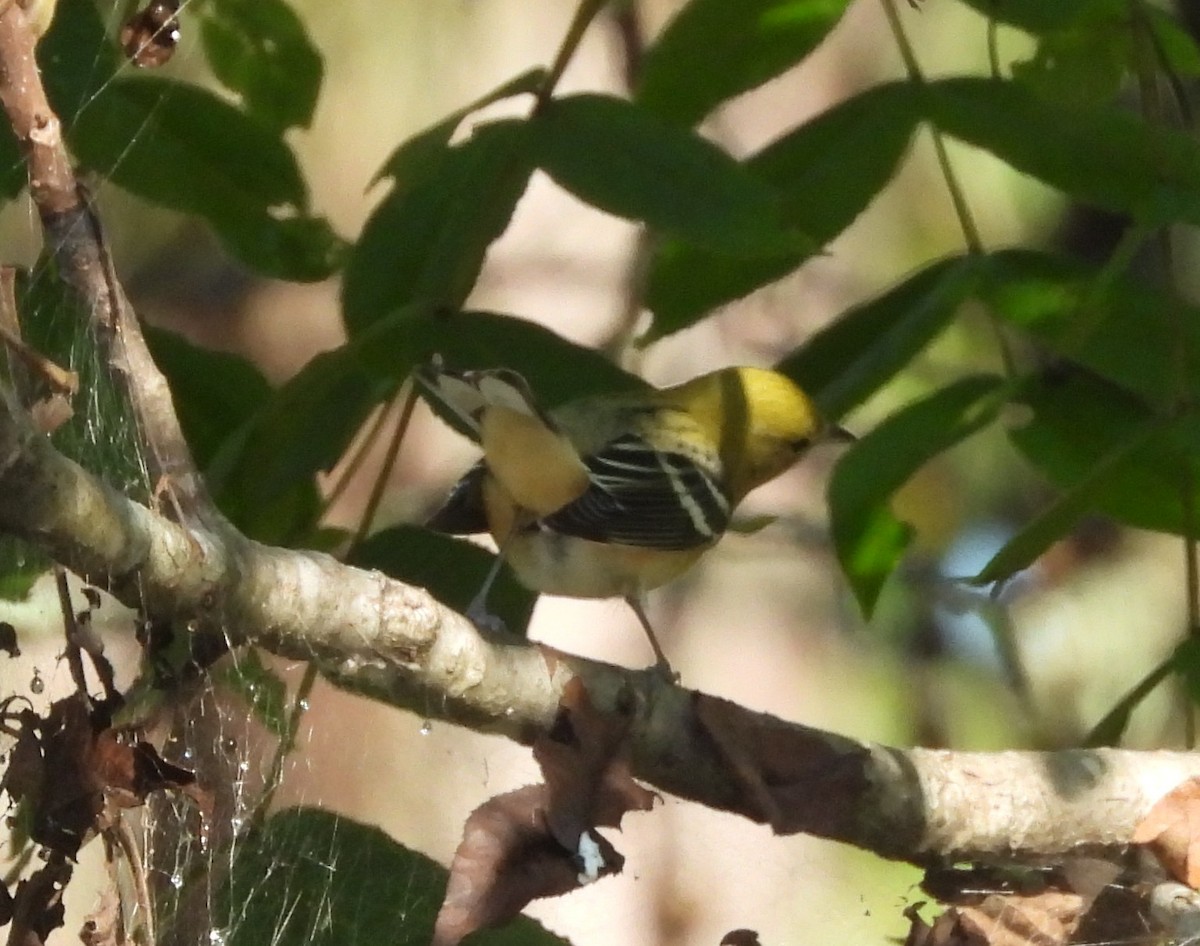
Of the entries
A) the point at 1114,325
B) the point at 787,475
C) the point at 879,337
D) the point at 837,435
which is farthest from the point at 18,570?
the point at 787,475

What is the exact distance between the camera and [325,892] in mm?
1124

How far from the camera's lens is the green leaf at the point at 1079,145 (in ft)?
4.14

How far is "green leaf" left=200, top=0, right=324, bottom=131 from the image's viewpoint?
4.87 ft

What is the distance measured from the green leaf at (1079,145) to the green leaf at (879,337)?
100 millimetres

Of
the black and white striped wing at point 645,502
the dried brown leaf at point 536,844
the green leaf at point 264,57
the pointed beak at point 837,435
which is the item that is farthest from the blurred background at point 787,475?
the dried brown leaf at point 536,844

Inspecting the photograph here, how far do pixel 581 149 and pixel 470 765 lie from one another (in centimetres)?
55

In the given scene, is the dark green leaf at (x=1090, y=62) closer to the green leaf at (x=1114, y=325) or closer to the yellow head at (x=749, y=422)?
the green leaf at (x=1114, y=325)

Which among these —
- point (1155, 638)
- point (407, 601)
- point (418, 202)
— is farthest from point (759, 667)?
point (407, 601)

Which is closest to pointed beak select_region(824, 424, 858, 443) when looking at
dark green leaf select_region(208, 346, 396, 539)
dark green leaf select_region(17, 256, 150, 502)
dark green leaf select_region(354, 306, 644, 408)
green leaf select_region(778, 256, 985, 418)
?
green leaf select_region(778, 256, 985, 418)

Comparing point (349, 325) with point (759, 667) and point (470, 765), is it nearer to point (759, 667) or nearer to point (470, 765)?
point (470, 765)

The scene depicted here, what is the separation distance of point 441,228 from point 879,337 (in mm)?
396

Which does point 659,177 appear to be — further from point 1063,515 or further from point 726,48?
point 1063,515

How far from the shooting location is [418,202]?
4.29ft

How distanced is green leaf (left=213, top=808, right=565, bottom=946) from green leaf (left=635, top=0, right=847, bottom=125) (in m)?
0.66
